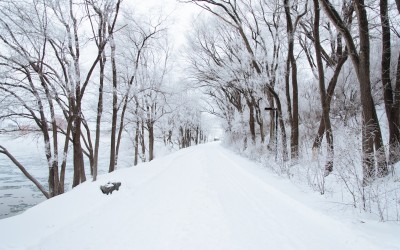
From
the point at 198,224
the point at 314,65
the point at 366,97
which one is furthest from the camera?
the point at 314,65

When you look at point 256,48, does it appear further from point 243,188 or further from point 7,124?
point 7,124

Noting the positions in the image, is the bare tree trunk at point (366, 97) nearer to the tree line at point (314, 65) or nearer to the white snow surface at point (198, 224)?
the tree line at point (314, 65)

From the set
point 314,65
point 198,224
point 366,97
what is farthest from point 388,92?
point 314,65

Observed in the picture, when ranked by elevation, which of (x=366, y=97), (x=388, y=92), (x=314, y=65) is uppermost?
A: (x=314, y=65)

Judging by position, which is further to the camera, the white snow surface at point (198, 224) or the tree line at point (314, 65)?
the tree line at point (314, 65)

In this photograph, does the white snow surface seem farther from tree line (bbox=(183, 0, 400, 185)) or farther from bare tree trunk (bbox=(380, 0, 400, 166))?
bare tree trunk (bbox=(380, 0, 400, 166))

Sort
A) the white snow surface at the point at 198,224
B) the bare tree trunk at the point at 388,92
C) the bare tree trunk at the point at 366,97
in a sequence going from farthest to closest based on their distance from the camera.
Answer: the bare tree trunk at the point at 388,92 < the bare tree trunk at the point at 366,97 < the white snow surface at the point at 198,224

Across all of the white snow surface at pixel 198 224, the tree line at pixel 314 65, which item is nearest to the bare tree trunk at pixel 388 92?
the tree line at pixel 314 65

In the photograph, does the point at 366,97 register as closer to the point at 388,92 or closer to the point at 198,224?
the point at 388,92

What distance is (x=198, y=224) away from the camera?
4.20 meters

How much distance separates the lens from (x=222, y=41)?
757 inches

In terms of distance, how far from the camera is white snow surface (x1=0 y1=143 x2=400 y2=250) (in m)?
3.47

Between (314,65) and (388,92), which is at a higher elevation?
(314,65)

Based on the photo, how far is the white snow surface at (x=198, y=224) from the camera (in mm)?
3467
